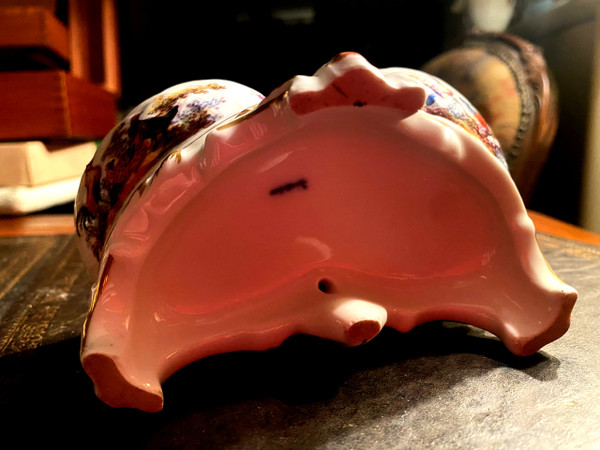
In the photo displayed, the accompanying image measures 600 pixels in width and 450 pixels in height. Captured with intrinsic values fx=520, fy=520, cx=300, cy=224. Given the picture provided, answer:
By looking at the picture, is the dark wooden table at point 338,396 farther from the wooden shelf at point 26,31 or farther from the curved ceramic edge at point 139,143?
the wooden shelf at point 26,31

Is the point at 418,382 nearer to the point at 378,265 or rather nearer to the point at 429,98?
the point at 378,265

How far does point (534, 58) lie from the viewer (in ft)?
3.51

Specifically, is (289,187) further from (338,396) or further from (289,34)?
(289,34)

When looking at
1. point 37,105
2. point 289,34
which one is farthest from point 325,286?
point 289,34

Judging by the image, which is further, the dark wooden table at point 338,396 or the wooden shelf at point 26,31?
the wooden shelf at point 26,31

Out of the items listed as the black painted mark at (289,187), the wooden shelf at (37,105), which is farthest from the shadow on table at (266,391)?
the wooden shelf at (37,105)

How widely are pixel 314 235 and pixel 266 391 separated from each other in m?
0.11

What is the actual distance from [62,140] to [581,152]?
136 cm

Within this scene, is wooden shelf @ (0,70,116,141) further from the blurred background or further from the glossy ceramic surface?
the glossy ceramic surface

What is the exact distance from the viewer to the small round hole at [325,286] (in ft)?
1.19

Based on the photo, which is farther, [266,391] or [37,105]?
[37,105]

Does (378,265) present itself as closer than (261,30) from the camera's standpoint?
Yes

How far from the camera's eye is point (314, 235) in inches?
13.8

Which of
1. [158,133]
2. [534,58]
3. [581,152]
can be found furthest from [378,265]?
[581,152]
